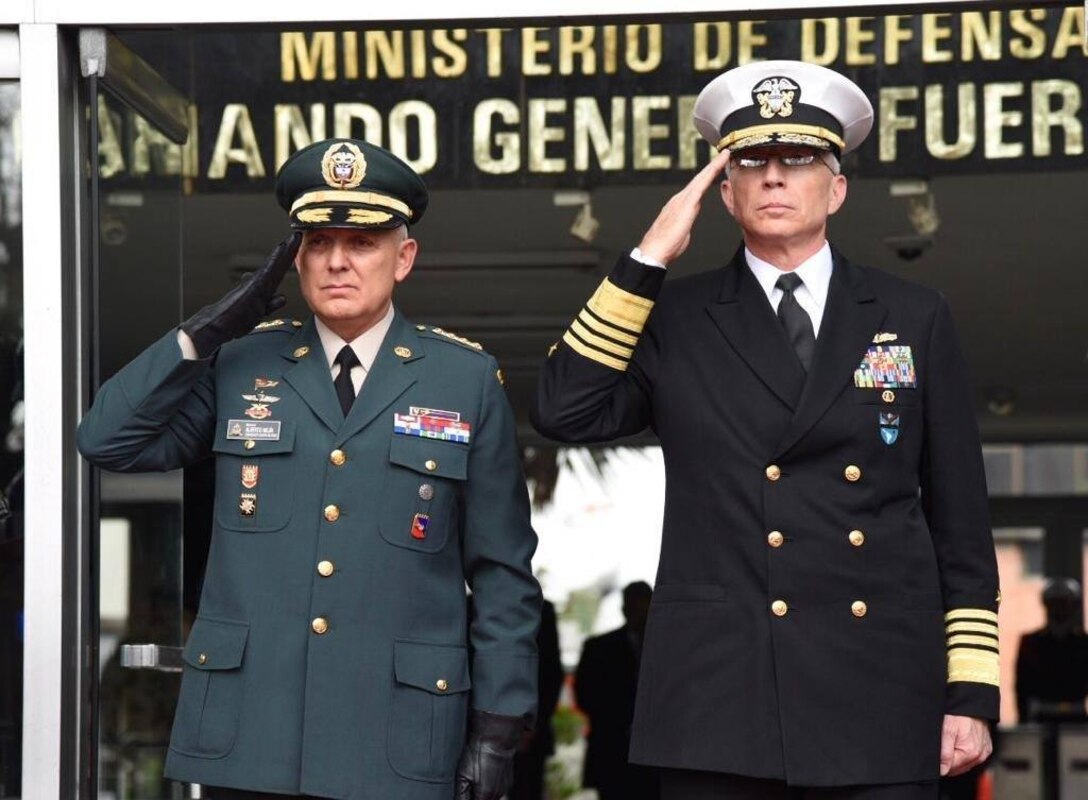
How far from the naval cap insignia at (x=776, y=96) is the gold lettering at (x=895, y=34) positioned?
223 centimetres

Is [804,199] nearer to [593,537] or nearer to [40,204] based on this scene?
[40,204]

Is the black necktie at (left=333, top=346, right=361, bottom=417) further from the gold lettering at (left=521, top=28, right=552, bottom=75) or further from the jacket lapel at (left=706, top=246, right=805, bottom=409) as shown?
the gold lettering at (left=521, top=28, right=552, bottom=75)

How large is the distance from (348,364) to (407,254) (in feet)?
0.63

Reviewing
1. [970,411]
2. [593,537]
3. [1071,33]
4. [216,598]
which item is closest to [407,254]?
[216,598]

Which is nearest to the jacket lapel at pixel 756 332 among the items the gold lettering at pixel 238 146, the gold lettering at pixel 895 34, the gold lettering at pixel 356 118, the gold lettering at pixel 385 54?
the gold lettering at pixel 895 34

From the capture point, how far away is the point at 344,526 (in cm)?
292

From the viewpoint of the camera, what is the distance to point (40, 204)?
3.43 meters

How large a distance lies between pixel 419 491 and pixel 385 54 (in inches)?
104

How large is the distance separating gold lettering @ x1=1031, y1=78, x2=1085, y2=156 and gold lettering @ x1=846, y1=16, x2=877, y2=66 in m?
0.49

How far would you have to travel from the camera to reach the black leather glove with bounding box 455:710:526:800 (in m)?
2.91

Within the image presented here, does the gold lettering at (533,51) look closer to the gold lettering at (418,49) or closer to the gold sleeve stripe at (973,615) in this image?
the gold lettering at (418,49)

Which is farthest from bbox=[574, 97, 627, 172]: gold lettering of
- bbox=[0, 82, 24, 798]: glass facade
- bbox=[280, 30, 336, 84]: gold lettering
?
bbox=[0, 82, 24, 798]: glass facade

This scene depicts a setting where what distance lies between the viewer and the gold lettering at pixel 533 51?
5.37 m

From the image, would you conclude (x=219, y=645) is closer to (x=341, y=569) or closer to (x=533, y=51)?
(x=341, y=569)
